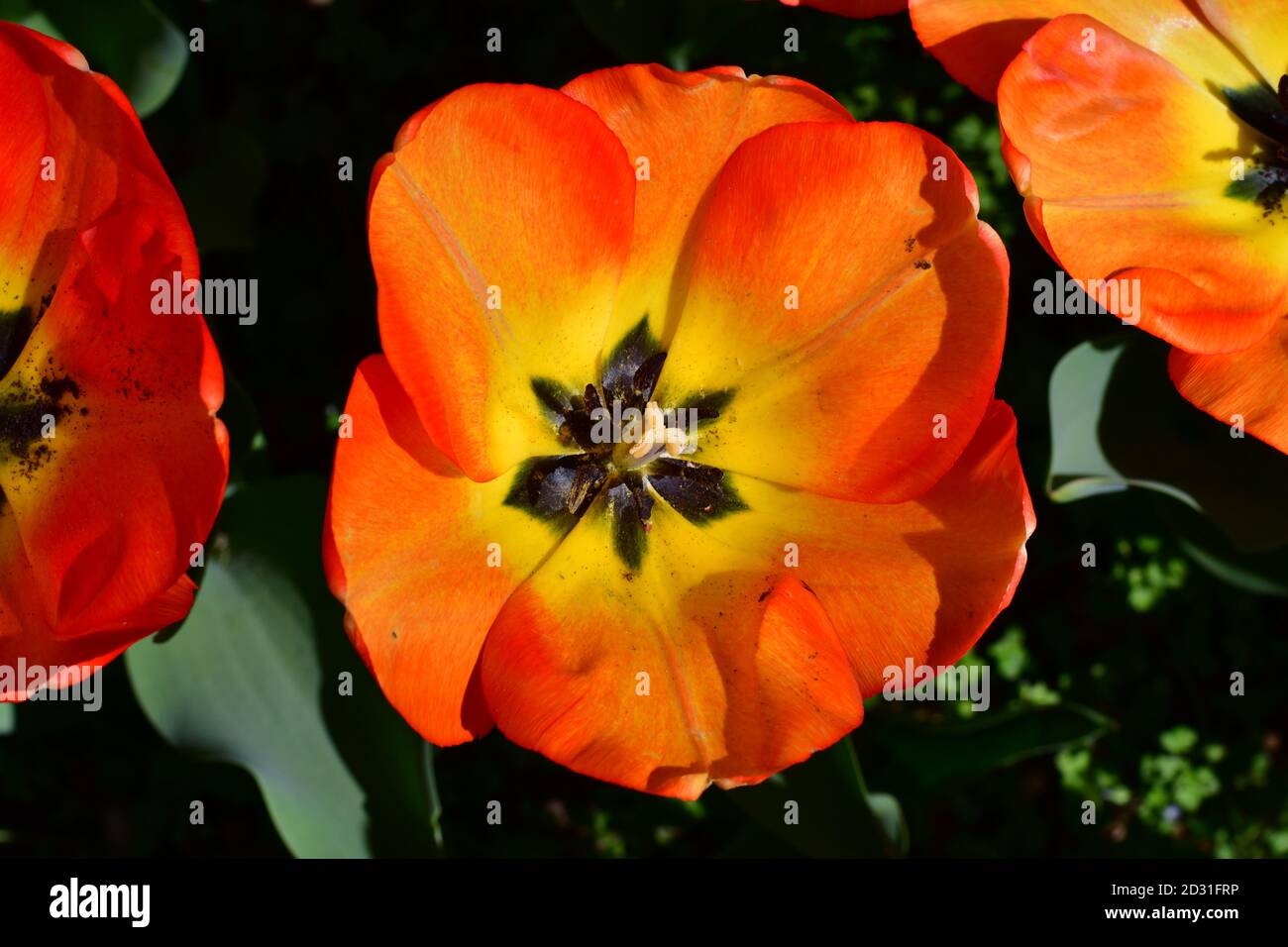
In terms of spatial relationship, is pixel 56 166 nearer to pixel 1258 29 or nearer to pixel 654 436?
pixel 654 436

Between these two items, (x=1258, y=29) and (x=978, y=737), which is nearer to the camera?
(x=1258, y=29)

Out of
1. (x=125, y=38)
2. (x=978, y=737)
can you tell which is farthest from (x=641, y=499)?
(x=125, y=38)

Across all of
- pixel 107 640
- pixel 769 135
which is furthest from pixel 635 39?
pixel 107 640

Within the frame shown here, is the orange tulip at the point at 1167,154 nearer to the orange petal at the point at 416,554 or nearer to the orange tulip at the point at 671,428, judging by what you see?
the orange tulip at the point at 671,428
